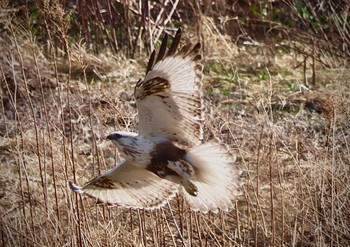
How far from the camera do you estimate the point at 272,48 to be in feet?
27.8

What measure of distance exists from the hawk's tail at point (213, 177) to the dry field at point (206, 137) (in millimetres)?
134

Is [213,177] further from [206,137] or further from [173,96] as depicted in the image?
[206,137]

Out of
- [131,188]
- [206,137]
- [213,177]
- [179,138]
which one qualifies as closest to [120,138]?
[179,138]

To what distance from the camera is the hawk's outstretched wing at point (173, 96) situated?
3.80m

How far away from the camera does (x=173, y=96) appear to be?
3916 mm

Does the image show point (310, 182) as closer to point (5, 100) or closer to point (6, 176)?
point (6, 176)

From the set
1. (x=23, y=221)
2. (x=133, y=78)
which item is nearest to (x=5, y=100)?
(x=133, y=78)

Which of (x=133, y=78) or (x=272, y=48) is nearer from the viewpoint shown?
(x=133, y=78)

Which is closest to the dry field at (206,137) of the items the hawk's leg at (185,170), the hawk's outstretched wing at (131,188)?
the hawk's outstretched wing at (131,188)

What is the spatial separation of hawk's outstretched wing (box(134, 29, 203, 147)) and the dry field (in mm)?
161

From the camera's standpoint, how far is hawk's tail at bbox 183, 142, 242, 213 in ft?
12.7

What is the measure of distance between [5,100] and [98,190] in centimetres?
287

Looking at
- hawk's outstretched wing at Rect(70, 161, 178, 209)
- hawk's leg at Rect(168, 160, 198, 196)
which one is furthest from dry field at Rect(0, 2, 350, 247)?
hawk's leg at Rect(168, 160, 198, 196)

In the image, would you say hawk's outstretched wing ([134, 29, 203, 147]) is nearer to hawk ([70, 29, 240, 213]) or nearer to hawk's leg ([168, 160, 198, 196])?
hawk ([70, 29, 240, 213])
